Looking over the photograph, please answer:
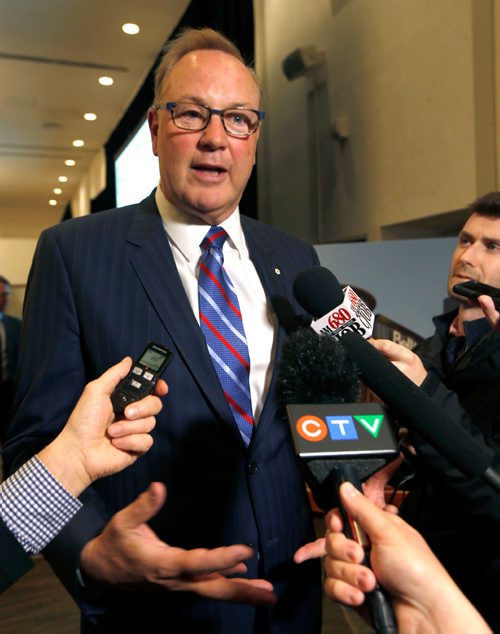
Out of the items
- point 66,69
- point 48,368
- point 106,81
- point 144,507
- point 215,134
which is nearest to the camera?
point 144,507

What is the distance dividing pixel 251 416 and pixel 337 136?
3.32 m

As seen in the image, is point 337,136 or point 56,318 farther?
point 337,136

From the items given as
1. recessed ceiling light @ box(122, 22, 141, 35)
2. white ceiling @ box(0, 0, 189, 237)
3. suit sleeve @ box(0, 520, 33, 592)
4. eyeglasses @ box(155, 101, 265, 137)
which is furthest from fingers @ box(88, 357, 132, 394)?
recessed ceiling light @ box(122, 22, 141, 35)

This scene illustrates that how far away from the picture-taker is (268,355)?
1.22 meters

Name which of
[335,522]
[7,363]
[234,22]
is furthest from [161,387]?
[7,363]

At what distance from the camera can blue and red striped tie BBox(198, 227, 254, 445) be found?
1.15 metres

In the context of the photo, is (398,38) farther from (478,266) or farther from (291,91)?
(478,266)

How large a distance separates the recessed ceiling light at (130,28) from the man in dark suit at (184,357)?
4667mm

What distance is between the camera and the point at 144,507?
2.74ft

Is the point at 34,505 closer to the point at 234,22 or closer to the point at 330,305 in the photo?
the point at 330,305

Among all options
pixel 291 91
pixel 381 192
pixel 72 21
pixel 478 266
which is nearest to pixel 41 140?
pixel 72 21

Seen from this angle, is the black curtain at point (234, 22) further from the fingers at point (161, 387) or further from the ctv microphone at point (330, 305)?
the fingers at point (161, 387)

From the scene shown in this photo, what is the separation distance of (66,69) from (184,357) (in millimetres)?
6175

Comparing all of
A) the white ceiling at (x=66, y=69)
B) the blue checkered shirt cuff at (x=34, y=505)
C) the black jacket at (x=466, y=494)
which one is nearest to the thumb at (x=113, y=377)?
the blue checkered shirt cuff at (x=34, y=505)
